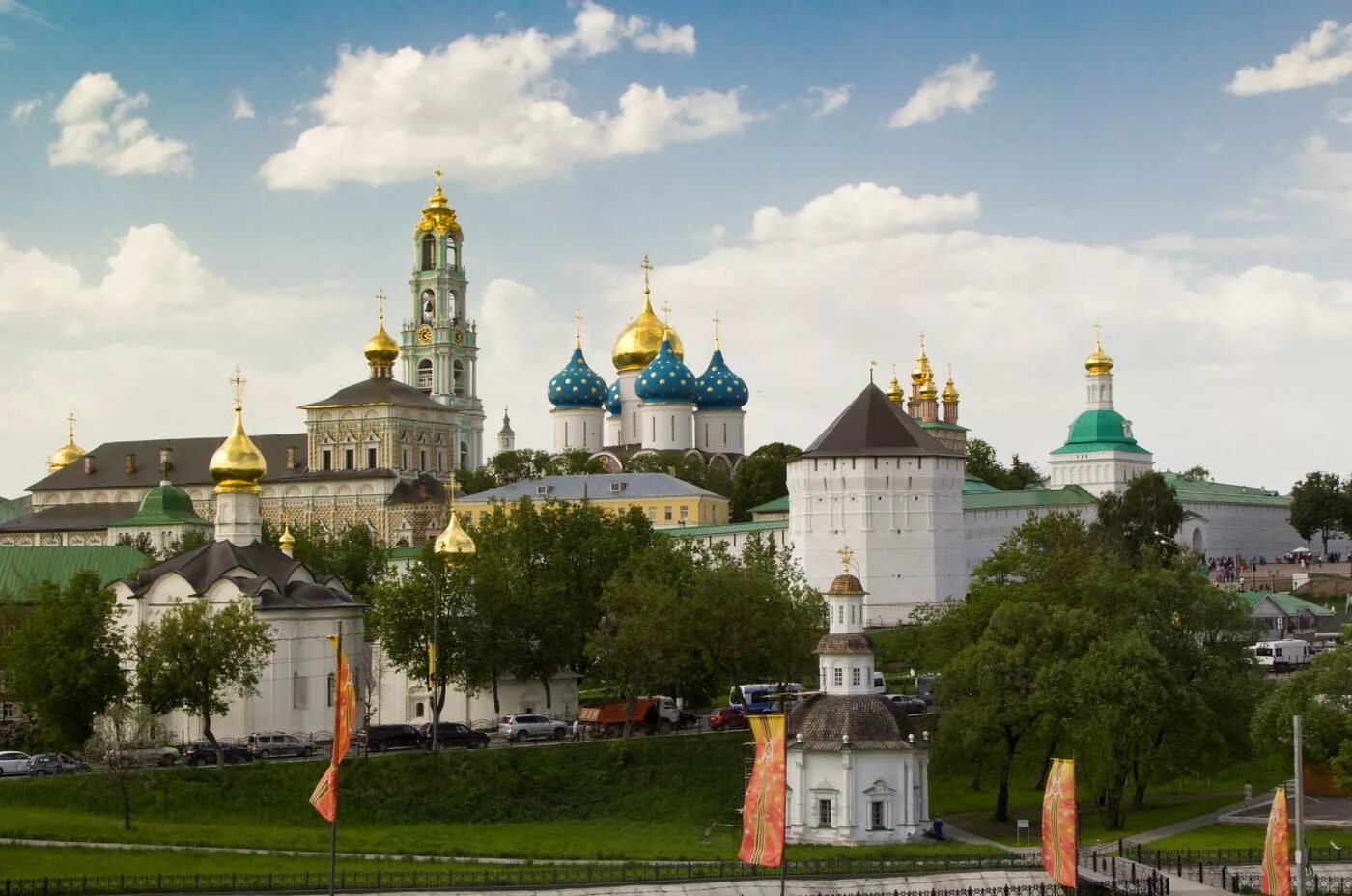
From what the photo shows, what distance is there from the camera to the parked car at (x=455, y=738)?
201ft

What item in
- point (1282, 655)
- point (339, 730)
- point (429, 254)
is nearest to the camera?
point (339, 730)

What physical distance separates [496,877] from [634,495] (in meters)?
68.8

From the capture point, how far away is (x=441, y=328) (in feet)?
475

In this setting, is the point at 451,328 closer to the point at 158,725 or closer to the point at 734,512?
the point at 734,512

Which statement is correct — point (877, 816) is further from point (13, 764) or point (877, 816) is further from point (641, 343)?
point (641, 343)

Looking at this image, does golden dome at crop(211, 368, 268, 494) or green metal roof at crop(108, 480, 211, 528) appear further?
green metal roof at crop(108, 480, 211, 528)

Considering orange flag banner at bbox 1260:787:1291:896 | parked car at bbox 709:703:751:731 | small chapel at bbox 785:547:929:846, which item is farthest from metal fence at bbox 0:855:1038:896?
parked car at bbox 709:703:751:731

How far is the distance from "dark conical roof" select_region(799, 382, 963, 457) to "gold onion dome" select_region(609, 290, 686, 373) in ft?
149

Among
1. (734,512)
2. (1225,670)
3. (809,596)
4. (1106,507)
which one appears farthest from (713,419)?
(1225,670)

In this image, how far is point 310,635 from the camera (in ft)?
216

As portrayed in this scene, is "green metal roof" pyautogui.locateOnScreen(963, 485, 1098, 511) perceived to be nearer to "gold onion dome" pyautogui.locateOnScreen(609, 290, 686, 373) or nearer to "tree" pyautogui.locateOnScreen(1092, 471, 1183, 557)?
"tree" pyautogui.locateOnScreen(1092, 471, 1183, 557)

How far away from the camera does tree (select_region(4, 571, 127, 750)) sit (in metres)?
59.8

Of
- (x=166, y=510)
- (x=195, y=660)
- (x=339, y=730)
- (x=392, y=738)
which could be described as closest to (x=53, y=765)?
(x=195, y=660)

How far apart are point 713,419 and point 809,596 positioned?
203 feet
